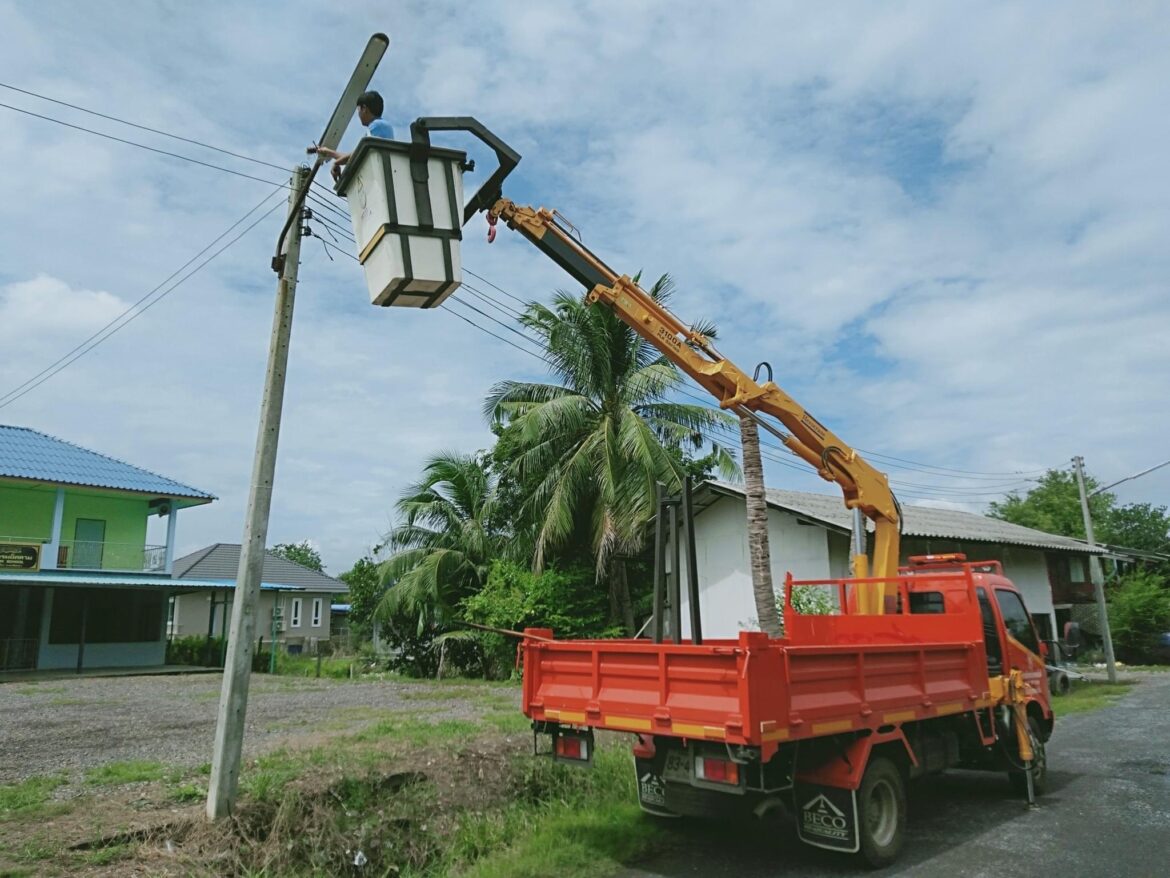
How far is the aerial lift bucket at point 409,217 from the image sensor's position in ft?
14.6

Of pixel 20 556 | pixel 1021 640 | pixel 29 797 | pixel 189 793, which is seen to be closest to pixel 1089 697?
pixel 1021 640

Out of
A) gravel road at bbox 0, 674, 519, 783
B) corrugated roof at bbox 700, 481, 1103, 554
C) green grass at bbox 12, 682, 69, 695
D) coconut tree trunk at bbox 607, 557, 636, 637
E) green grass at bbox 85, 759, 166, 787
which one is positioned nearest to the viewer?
green grass at bbox 85, 759, 166, 787

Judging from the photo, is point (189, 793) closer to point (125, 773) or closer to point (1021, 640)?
point (125, 773)

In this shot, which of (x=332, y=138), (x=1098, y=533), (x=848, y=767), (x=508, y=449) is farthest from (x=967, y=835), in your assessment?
(x=1098, y=533)

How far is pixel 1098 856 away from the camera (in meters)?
6.73

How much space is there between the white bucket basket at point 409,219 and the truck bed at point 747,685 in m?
2.98

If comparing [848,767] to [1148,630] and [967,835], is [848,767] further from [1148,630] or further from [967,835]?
[1148,630]

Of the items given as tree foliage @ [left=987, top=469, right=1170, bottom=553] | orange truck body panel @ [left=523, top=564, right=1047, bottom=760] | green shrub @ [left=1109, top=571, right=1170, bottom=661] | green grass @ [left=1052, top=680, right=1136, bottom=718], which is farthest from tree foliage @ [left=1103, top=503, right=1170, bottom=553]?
orange truck body panel @ [left=523, top=564, right=1047, bottom=760]

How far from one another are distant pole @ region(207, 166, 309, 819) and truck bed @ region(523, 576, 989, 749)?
7.49 ft

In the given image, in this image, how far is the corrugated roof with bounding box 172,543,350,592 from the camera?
35469 mm

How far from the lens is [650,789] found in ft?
24.2

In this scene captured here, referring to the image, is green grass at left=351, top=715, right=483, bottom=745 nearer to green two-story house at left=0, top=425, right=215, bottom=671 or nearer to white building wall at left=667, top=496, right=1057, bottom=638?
white building wall at left=667, top=496, right=1057, bottom=638

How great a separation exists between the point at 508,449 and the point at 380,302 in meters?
18.0

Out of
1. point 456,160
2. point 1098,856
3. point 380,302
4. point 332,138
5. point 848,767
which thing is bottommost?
point 1098,856
